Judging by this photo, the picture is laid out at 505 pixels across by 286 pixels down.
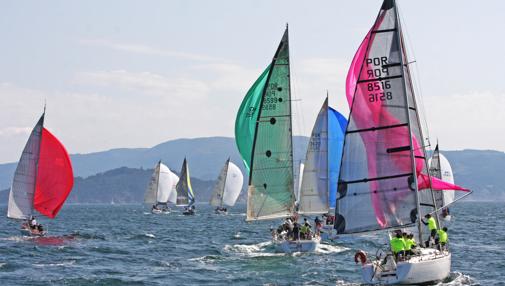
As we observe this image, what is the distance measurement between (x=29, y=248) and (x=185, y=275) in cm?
1477

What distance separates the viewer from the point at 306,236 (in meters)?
40.9

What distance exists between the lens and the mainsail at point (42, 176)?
50500mm

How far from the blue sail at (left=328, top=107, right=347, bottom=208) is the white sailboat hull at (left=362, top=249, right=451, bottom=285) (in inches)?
951

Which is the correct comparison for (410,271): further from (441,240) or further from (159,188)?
(159,188)

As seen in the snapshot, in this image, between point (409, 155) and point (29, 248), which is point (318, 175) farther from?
point (409, 155)

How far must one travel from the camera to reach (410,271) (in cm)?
2633

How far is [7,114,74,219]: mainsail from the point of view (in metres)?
50.5

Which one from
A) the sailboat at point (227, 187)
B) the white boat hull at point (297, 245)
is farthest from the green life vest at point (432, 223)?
the sailboat at point (227, 187)

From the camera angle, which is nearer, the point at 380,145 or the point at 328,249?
the point at 380,145

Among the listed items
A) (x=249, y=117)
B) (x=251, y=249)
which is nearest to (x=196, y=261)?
(x=251, y=249)

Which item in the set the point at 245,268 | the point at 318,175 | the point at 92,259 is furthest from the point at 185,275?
the point at 318,175

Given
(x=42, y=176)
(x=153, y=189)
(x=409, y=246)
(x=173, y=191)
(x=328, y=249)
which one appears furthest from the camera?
(x=173, y=191)

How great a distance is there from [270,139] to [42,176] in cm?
1722

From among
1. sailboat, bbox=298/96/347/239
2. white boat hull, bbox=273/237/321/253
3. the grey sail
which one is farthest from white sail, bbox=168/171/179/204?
white boat hull, bbox=273/237/321/253
